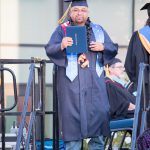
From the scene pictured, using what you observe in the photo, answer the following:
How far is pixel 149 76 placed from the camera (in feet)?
23.1

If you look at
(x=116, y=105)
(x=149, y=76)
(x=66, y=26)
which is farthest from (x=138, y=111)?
(x=116, y=105)

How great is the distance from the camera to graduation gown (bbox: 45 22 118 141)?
6.92 m

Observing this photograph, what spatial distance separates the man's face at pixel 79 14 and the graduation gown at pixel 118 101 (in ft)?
4.97

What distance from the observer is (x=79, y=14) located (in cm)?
701

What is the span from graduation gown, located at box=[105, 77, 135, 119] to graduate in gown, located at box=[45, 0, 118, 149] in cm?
124

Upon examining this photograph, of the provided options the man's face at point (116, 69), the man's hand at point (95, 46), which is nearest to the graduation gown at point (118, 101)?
the man's face at point (116, 69)

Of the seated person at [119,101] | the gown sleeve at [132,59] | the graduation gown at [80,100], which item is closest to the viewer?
the graduation gown at [80,100]

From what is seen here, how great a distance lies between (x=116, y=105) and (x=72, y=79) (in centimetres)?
153

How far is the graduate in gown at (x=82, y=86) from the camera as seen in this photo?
6922 mm

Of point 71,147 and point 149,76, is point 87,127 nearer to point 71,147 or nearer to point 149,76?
point 71,147

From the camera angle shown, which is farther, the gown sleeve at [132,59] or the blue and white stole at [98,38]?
the gown sleeve at [132,59]

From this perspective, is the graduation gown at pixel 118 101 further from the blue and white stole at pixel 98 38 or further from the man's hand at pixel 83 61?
the man's hand at pixel 83 61

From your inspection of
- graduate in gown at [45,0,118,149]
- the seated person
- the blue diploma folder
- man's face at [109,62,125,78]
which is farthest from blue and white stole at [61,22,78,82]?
man's face at [109,62,125,78]

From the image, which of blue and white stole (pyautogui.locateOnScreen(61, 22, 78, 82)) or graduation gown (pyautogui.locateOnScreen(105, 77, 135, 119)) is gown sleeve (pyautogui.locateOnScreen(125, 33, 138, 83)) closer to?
blue and white stole (pyautogui.locateOnScreen(61, 22, 78, 82))
